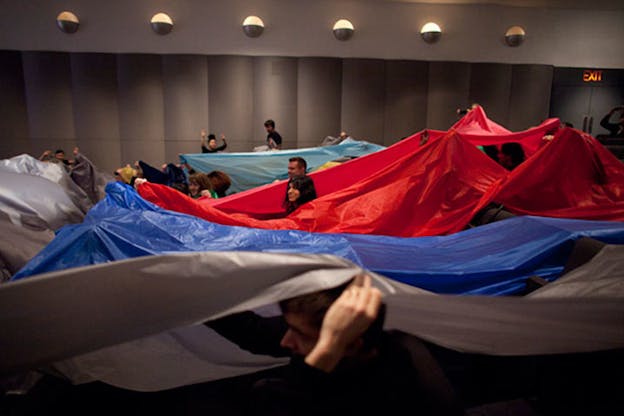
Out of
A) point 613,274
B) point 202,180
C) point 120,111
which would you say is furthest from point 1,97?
point 613,274

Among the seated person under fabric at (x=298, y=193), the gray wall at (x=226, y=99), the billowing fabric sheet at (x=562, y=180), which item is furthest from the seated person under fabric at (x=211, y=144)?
the billowing fabric sheet at (x=562, y=180)

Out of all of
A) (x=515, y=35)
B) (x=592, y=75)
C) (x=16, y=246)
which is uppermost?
(x=515, y=35)

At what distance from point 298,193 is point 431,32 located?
512 centimetres

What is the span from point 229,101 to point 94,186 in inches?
114

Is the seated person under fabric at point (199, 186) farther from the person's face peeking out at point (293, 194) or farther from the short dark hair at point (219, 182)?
the person's face peeking out at point (293, 194)

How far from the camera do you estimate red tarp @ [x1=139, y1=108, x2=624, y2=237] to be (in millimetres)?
2174

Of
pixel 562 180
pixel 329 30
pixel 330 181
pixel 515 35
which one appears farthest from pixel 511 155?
pixel 515 35

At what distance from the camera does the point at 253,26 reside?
20.4ft

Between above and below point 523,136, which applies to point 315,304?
below

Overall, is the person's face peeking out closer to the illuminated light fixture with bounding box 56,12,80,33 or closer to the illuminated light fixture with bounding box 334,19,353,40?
the illuminated light fixture with bounding box 334,19,353,40

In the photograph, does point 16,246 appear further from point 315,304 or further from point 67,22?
point 67,22

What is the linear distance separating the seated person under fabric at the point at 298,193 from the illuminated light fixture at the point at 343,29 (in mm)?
4533

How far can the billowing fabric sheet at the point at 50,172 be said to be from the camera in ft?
11.3

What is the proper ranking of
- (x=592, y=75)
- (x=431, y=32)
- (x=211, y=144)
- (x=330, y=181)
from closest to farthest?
(x=330, y=181) < (x=211, y=144) < (x=431, y=32) < (x=592, y=75)
